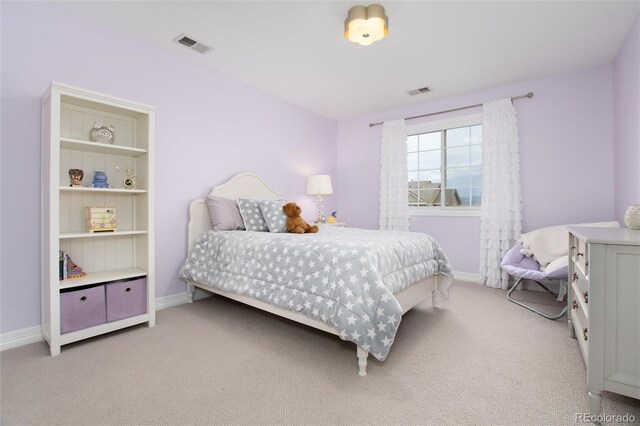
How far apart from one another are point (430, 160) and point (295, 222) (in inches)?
97.7

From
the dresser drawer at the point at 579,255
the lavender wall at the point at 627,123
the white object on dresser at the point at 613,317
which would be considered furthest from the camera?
the lavender wall at the point at 627,123

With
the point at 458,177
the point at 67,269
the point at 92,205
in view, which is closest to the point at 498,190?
the point at 458,177

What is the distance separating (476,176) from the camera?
403 cm

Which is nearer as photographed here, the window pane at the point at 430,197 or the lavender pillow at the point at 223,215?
the lavender pillow at the point at 223,215

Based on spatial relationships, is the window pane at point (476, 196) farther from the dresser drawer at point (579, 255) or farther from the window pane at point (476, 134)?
the dresser drawer at point (579, 255)

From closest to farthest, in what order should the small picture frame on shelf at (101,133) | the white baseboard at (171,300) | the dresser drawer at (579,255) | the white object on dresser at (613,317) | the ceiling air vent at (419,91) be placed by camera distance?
the white object on dresser at (613,317), the dresser drawer at (579,255), the small picture frame on shelf at (101,133), the white baseboard at (171,300), the ceiling air vent at (419,91)

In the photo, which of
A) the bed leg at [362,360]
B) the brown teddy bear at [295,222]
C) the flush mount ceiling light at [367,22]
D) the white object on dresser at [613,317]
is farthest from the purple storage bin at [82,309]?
the white object on dresser at [613,317]

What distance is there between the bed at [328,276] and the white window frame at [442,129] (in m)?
1.57

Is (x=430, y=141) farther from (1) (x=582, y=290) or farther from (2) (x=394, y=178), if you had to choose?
(1) (x=582, y=290)

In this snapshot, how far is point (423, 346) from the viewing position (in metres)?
2.10

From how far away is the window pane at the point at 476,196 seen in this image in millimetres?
4008

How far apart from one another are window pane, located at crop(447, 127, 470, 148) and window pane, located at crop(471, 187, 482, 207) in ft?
2.13

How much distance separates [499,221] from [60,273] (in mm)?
4354

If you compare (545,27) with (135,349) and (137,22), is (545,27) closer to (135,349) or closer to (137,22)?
(137,22)
